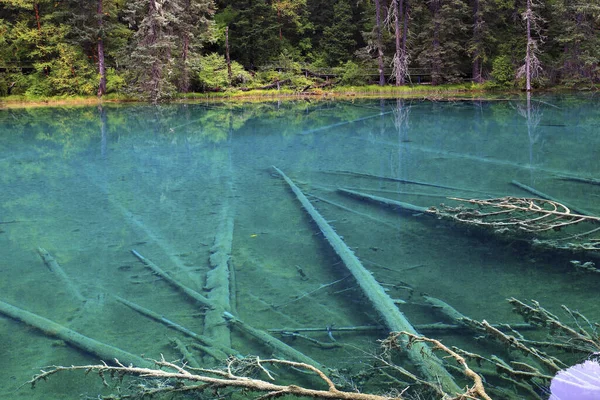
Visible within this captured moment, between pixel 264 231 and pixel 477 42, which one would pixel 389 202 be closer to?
pixel 264 231

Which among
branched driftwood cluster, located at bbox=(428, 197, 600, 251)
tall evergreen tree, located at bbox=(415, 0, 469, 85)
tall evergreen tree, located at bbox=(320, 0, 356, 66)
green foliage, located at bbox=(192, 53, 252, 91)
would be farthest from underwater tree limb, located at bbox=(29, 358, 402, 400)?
tall evergreen tree, located at bbox=(320, 0, 356, 66)

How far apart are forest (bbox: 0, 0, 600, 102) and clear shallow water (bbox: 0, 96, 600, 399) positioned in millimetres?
12941

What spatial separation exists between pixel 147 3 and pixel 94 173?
769 inches

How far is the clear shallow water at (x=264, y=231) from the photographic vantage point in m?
4.05

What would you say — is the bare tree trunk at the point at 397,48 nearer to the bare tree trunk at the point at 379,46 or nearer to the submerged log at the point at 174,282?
the bare tree trunk at the point at 379,46

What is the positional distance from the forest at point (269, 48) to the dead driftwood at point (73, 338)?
22822 mm

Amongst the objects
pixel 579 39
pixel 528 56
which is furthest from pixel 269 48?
pixel 579 39

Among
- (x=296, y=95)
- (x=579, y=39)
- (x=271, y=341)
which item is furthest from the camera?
(x=296, y=95)

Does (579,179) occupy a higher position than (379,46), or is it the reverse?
(379,46)

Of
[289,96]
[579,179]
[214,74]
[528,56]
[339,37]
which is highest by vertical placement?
[339,37]

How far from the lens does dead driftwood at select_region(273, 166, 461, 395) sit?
3004 millimetres

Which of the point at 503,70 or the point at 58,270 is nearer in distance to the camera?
the point at 58,270

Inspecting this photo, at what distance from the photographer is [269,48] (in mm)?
33469

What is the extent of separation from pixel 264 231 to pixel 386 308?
2.50 metres
